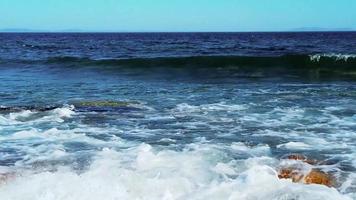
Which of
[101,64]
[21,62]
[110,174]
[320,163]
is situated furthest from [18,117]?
[21,62]

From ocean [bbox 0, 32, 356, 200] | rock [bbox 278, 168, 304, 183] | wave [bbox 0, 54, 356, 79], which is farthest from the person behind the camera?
wave [bbox 0, 54, 356, 79]

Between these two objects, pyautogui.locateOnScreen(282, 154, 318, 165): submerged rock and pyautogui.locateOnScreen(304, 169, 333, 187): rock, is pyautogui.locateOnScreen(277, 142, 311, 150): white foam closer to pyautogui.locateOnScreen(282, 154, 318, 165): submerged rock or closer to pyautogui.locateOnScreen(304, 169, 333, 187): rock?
pyautogui.locateOnScreen(282, 154, 318, 165): submerged rock

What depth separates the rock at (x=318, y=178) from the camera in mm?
7160

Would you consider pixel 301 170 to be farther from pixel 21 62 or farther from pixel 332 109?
pixel 21 62

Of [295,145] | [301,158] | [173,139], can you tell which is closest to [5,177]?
[173,139]

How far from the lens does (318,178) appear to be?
23.9 ft

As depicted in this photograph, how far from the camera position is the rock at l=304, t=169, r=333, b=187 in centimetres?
716

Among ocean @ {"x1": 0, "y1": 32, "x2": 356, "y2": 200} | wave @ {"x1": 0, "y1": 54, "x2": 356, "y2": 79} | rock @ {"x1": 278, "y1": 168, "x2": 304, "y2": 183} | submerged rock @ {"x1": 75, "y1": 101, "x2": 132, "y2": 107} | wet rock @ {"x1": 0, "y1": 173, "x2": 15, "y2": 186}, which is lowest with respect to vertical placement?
wave @ {"x1": 0, "y1": 54, "x2": 356, "y2": 79}

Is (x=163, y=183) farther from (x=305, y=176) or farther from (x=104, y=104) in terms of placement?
(x=104, y=104)

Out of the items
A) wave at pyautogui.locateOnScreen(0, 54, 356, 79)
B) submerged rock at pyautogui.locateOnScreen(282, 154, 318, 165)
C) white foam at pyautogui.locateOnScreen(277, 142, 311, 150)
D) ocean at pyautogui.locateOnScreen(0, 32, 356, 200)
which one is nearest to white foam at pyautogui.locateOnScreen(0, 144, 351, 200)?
ocean at pyautogui.locateOnScreen(0, 32, 356, 200)

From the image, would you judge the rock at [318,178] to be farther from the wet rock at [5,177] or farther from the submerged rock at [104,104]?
the submerged rock at [104,104]

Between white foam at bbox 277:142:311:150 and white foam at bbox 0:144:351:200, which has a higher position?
white foam at bbox 0:144:351:200

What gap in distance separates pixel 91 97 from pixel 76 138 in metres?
6.65

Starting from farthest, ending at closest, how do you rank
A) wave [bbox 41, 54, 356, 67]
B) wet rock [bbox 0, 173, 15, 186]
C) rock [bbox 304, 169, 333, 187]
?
wave [bbox 41, 54, 356, 67] < rock [bbox 304, 169, 333, 187] < wet rock [bbox 0, 173, 15, 186]
